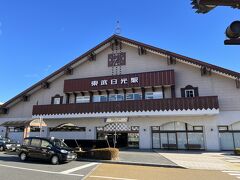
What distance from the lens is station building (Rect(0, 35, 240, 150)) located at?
21.5m

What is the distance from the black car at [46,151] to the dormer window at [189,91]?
13759mm

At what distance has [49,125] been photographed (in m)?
27.4

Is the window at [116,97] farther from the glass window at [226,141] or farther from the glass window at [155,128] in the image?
the glass window at [226,141]

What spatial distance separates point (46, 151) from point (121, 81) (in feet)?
41.4

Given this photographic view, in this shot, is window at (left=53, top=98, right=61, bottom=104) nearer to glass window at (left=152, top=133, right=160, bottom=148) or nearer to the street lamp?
glass window at (left=152, top=133, right=160, bottom=148)

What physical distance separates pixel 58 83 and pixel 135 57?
11054 mm

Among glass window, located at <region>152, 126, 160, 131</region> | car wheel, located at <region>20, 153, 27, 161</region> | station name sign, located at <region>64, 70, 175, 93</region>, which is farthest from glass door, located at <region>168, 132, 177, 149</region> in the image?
car wheel, located at <region>20, 153, 27, 161</region>

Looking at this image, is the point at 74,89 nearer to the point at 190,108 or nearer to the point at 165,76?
the point at 165,76

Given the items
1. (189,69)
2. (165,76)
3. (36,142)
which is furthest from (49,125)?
(189,69)

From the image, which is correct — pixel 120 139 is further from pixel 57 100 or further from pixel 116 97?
pixel 57 100

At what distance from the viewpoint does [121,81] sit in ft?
80.7

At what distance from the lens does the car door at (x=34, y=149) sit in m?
14.5

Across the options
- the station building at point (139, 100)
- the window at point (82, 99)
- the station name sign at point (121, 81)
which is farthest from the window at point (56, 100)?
the window at point (82, 99)

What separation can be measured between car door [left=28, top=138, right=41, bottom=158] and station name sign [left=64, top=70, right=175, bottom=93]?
38.3ft
